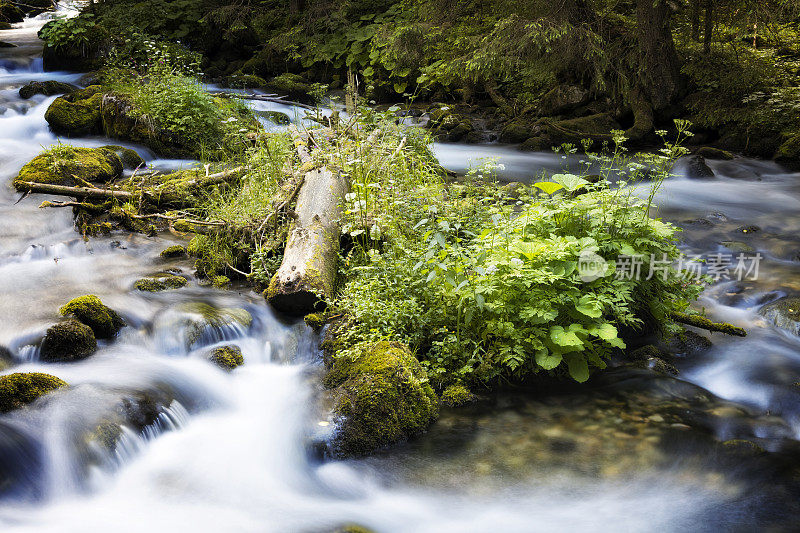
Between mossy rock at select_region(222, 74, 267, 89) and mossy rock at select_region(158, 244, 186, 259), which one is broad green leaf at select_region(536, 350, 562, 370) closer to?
mossy rock at select_region(158, 244, 186, 259)

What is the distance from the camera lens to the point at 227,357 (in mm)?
4836

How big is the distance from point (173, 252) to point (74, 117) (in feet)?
18.4

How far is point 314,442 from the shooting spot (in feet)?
13.2

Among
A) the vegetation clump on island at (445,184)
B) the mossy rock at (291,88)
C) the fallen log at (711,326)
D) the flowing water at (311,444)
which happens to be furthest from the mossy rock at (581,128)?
the fallen log at (711,326)

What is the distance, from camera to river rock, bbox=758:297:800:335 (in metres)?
5.48

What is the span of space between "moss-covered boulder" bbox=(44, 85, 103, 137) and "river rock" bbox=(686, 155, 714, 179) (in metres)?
10.5

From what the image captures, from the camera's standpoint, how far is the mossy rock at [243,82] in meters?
16.6

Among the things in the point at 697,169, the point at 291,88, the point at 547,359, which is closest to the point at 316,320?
the point at 547,359

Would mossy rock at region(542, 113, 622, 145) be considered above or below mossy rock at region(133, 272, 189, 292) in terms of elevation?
above

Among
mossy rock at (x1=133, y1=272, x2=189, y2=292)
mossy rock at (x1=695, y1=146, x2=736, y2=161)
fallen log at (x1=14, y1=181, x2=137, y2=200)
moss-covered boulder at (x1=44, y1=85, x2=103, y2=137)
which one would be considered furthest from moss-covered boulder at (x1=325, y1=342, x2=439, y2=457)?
mossy rock at (x1=695, y1=146, x2=736, y2=161)

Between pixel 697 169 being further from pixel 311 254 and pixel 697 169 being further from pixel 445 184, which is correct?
pixel 311 254

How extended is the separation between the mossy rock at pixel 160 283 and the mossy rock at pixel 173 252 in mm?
659

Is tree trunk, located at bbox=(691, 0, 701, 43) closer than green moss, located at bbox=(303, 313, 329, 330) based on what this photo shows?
No

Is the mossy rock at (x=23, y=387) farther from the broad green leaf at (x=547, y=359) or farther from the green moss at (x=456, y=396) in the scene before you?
the broad green leaf at (x=547, y=359)
